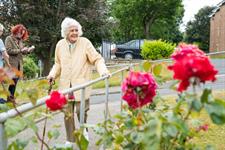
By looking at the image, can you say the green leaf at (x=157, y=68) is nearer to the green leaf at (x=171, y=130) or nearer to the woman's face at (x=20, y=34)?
the green leaf at (x=171, y=130)

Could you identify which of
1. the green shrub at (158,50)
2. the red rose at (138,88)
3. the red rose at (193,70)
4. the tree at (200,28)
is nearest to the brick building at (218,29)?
the tree at (200,28)

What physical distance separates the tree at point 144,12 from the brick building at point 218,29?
18.8 ft

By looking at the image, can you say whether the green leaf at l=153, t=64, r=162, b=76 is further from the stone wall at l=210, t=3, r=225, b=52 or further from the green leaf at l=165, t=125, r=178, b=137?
the stone wall at l=210, t=3, r=225, b=52

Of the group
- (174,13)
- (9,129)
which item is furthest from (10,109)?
(174,13)

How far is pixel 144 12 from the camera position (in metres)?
56.8

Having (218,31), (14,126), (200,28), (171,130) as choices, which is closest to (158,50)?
(14,126)

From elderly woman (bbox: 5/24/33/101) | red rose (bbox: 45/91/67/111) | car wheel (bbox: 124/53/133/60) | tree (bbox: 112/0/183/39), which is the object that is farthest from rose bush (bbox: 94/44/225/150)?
tree (bbox: 112/0/183/39)

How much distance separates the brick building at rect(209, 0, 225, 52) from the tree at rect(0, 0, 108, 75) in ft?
87.3

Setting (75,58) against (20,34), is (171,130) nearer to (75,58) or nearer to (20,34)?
(75,58)

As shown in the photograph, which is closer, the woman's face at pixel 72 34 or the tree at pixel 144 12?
the woman's face at pixel 72 34

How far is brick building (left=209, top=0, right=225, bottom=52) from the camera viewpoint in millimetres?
48500

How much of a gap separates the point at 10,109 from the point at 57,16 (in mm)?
20380

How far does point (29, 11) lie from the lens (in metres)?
21.7

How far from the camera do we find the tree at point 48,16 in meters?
21.9
